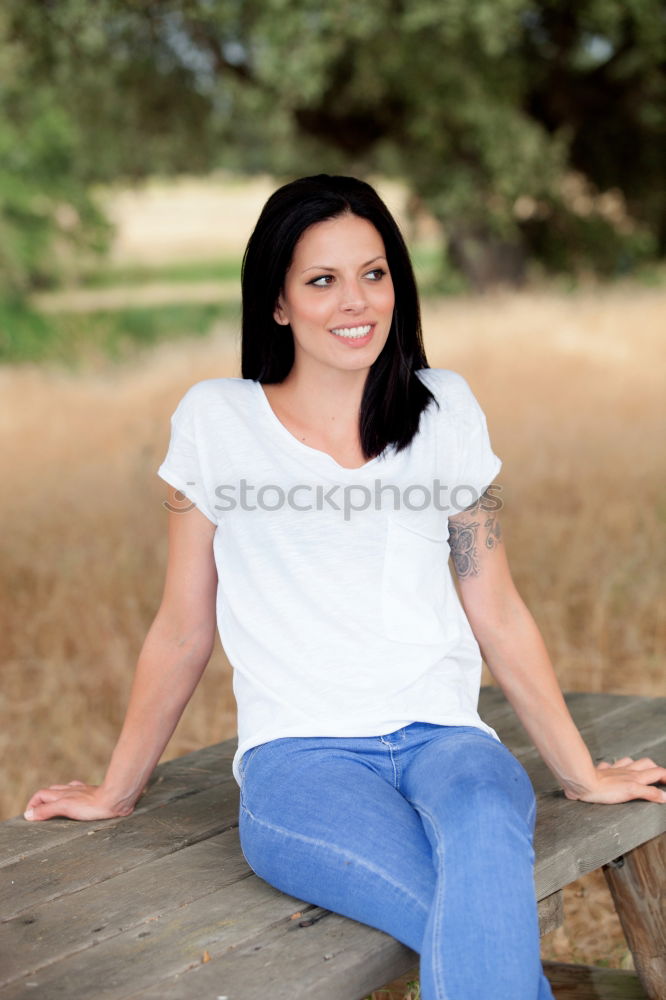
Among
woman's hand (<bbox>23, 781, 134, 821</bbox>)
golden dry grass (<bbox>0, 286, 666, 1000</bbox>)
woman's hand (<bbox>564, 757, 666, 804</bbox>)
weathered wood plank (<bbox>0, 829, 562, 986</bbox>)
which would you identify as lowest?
golden dry grass (<bbox>0, 286, 666, 1000</bbox>)

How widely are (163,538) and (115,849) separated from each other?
2925 mm

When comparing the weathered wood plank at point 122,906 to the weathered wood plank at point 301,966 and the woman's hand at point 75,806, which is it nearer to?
the weathered wood plank at point 301,966

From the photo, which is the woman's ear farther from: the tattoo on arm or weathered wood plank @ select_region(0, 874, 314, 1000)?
weathered wood plank @ select_region(0, 874, 314, 1000)

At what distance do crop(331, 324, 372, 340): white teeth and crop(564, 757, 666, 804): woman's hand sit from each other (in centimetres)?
91

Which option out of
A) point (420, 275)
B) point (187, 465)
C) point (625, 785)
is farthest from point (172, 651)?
point (420, 275)

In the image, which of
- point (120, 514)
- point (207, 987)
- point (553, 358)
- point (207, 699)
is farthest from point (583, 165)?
point (207, 987)

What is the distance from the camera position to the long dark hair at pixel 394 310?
213cm

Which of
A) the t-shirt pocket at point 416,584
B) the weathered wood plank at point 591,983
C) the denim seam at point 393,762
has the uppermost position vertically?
the t-shirt pocket at point 416,584

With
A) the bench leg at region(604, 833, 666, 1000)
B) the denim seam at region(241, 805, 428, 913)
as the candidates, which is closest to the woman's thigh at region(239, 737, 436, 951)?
the denim seam at region(241, 805, 428, 913)

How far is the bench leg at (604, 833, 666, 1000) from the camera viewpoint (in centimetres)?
227

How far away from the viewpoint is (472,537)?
220cm

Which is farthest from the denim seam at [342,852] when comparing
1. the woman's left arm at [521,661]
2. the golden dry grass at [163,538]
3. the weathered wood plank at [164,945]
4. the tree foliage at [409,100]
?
the tree foliage at [409,100]

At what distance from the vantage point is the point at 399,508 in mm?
2084

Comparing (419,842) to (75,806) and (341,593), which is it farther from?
(75,806)
